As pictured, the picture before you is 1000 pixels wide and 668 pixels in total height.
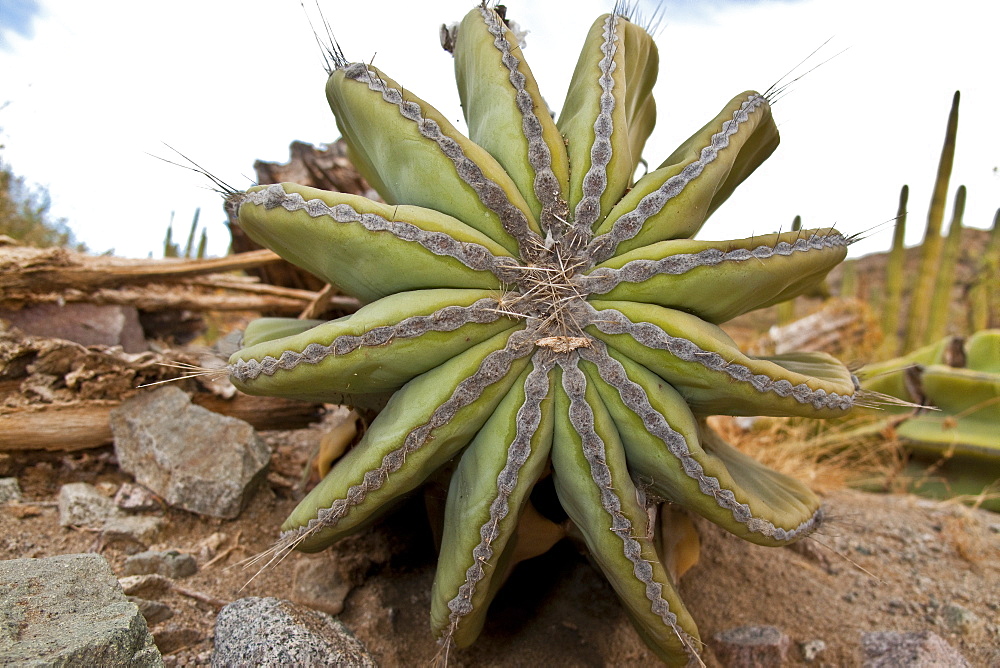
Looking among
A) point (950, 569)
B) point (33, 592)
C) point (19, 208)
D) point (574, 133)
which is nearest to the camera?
point (33, 592)

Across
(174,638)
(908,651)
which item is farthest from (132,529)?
(908,651)

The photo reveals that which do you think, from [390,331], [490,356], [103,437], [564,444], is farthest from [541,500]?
[103,437]

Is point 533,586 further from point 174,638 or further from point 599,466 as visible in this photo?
point 174,638

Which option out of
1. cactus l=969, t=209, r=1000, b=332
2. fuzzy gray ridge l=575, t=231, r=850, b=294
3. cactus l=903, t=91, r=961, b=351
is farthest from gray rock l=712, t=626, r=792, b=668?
cactus l=969, t=209, r=1000, b=332

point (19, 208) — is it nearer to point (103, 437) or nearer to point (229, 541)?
point (103, 437)

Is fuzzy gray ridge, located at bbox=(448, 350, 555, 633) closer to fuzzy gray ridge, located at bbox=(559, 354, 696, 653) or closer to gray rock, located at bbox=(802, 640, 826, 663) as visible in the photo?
fuzzy gray ridge, located at bbox=(559, 354, 696, 653)

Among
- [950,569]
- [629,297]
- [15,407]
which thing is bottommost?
[950,569]
